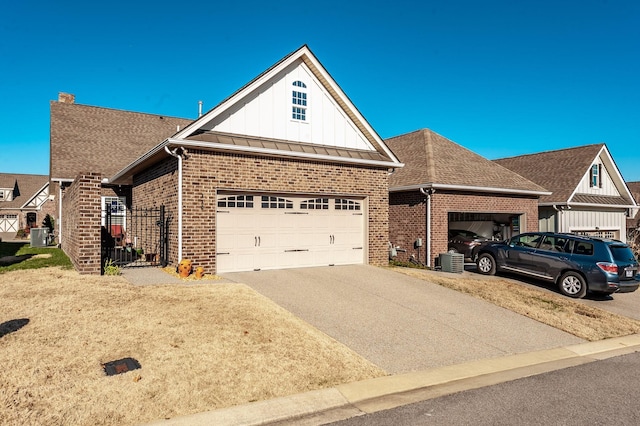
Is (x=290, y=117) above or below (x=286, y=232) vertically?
above

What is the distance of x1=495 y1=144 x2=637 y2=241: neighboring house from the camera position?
21141 millimetres

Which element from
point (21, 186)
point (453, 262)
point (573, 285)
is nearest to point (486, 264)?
point (453, 262)

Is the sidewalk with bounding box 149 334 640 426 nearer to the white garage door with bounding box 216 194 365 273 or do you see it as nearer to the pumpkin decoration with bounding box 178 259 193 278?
the pumpkin decoration with bounding box 178 259 193 278

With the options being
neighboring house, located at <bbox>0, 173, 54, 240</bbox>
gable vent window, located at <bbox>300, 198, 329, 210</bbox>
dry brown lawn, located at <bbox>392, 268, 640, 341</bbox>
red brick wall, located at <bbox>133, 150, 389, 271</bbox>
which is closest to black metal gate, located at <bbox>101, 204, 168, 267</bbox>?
red brick wall, located at <bbox>133, 150, 389, 271</bbox>

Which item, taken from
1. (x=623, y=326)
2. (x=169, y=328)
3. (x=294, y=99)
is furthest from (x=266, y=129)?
(x=623, y=326)

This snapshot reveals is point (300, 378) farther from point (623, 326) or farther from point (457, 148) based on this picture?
point (457, 148)

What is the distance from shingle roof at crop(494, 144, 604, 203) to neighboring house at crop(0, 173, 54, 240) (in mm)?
44104

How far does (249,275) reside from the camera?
1149 cm

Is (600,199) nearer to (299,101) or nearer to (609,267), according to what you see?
(609,267)

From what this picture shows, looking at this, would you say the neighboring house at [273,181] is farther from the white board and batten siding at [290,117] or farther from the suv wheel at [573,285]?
the suv wheel at [573,285]

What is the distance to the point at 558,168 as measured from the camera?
23547mm

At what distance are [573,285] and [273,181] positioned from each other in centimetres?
904

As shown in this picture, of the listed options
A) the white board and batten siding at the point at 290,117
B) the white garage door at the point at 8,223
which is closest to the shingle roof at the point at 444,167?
the white board and batten siding at the point at 290,117

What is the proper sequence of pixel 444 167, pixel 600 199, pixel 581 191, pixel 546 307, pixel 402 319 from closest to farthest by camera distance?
pixel 402 319 < pixel 546 307 < pixel 444 167 < pixel 581 191 < pixel 600 199
